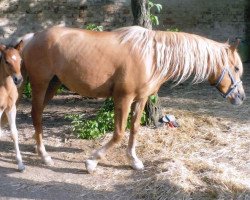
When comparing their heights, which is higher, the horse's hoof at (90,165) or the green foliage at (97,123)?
the horse's hoof at (90,165)

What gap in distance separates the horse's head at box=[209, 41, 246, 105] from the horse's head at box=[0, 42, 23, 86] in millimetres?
2027

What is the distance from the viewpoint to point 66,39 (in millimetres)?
4672

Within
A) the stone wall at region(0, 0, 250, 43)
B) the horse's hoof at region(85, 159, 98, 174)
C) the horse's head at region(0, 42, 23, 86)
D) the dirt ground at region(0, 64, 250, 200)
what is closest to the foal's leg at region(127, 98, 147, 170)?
the dirt ground at region(0, 64, 250, 200)

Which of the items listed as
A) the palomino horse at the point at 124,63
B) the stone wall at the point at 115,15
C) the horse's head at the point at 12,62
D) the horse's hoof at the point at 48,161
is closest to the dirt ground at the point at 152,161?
the horse's hoof at the point at 48,161

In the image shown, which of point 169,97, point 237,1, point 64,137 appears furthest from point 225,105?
point 237,1

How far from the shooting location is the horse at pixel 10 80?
4355 millimetres

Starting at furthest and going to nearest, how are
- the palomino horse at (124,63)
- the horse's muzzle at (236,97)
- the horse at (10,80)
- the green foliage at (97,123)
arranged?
1. the green foliage at (97,123)
2. the horse's muzzle at (236,97)
3. the palomino horse at (124,63)
4. the horse at (10,80)

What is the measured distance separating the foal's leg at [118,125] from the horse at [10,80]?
773 millimetres

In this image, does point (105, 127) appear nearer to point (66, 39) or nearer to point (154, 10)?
point (66, 39)

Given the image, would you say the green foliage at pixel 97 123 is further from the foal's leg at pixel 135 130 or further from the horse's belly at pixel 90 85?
the horse's belly at pixel 90 85

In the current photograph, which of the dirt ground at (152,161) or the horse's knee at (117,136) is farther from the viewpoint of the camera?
the horse's knee at (117,136)

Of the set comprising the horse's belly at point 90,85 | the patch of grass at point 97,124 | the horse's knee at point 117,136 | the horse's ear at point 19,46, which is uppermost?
the horse's ear at point 19,46

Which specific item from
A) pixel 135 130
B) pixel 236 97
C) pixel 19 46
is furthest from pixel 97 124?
pixel 236 97

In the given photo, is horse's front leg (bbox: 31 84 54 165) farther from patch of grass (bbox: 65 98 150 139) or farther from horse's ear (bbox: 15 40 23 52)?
patch of grass (bbox: 65 98 150 139)
